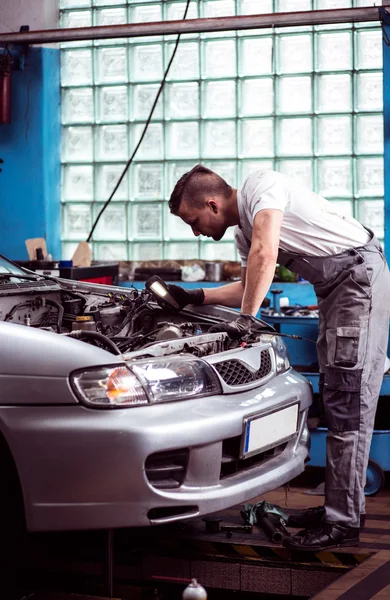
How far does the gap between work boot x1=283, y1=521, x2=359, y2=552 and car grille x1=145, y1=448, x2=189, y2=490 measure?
2.26 ft

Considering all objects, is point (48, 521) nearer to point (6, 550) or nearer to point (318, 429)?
point (6, 550)

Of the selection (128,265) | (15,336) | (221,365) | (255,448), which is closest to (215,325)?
(221,365)

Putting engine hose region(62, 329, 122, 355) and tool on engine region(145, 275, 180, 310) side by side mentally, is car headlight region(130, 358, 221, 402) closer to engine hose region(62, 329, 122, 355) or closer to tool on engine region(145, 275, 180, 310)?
engine hose region(62, 329, 122, 355)

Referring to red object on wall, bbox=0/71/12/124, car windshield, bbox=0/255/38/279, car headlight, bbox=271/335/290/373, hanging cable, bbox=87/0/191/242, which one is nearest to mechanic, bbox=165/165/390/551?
car headlight, bbox=271/335/290/373

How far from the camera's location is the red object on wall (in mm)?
6266

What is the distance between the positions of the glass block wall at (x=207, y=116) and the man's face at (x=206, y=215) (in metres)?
3.11

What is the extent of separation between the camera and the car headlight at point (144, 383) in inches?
91.0

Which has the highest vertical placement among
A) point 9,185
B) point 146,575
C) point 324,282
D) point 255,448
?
point 9,185

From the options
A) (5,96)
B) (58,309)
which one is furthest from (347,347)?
(5,96)

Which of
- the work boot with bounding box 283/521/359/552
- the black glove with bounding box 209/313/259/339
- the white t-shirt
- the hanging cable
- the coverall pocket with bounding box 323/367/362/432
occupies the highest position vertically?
the hanging cable

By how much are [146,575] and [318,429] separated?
1.22 meters

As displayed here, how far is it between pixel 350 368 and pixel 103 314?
3.27 feet

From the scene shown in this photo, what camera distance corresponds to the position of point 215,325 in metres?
2.99

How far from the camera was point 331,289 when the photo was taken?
118 inches
